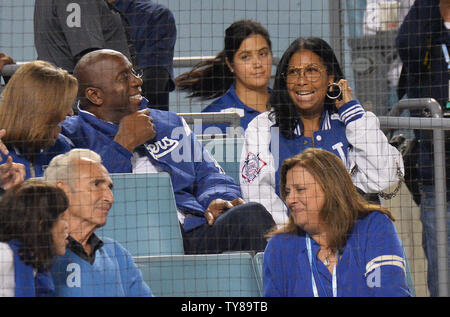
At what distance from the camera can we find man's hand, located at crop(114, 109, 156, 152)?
405 centimetres

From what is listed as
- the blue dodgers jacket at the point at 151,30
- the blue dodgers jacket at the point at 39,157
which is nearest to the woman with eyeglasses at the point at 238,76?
the blue dodgers jacket at the point at 151,30

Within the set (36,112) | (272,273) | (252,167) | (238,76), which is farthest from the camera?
(238,76)

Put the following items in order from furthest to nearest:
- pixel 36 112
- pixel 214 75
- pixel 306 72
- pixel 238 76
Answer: pixel 214 75 < pixel 238 76 < pixel 306 72 < pixel 36 112

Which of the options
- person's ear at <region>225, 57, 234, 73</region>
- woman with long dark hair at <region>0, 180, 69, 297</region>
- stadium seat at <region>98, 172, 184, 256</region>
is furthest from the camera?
person's ear at <region>225, 57, 234, 73</region>

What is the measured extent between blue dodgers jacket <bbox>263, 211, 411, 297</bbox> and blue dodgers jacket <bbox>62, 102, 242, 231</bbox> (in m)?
0.44

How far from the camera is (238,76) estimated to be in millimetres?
5012

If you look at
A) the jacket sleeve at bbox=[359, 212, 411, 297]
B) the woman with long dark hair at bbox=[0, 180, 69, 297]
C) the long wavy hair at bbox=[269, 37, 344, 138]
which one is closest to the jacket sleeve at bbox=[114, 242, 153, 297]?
the woman with long dark hair at bbox=[0, 180, 69, 297]

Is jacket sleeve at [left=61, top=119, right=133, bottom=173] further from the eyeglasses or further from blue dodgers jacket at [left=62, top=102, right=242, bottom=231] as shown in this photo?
the eyeglasses

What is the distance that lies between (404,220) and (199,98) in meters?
1.36

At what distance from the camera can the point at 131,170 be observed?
13.4ft

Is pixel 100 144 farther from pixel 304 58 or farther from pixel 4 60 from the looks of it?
pixel 304 58

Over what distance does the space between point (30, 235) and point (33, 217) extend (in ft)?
0.25

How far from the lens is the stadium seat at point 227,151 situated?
4.54 m

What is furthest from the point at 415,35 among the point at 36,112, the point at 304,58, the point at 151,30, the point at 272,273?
the point at 36,112
